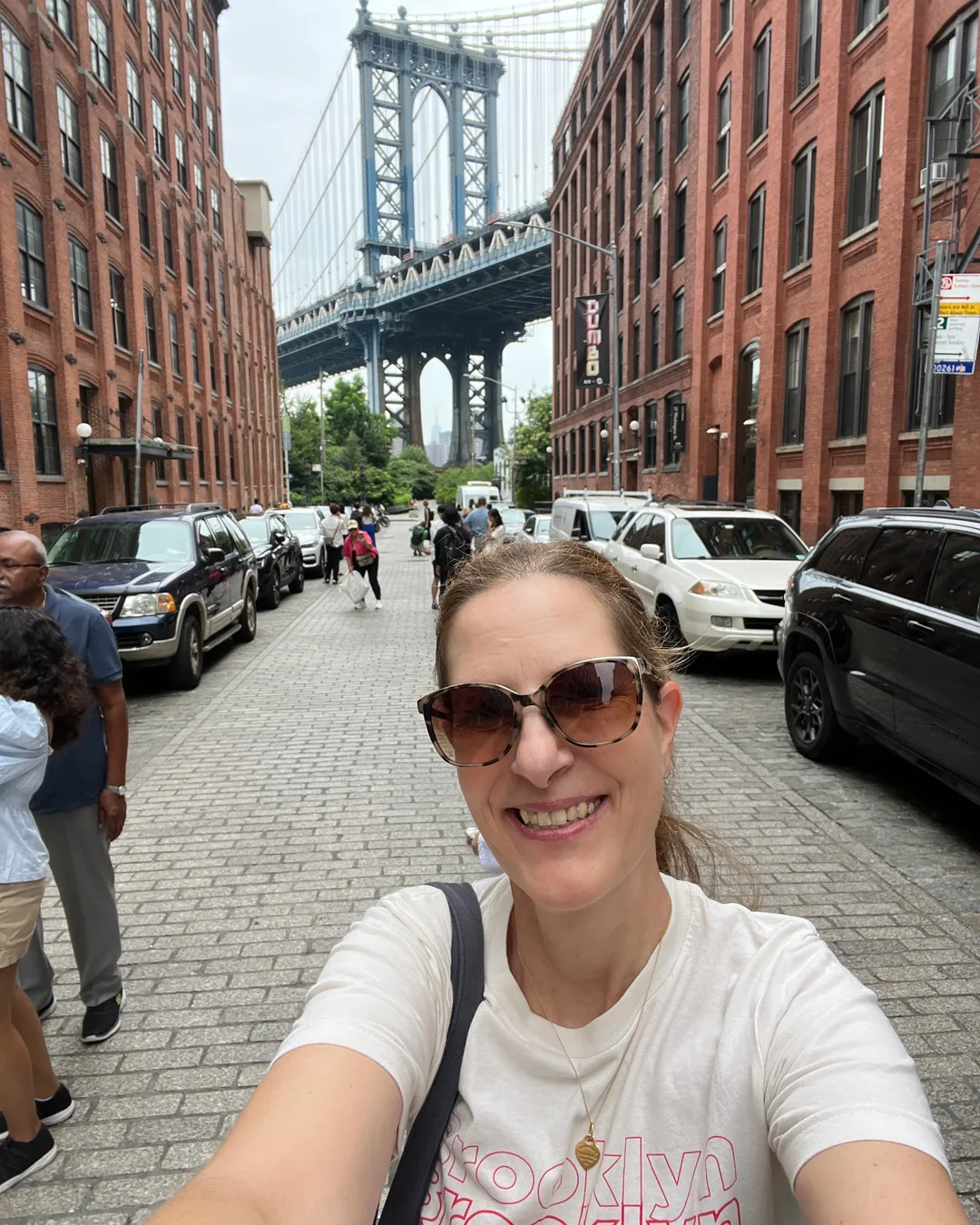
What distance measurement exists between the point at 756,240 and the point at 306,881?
23736mm

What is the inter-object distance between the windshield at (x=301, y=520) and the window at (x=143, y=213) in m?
11.1

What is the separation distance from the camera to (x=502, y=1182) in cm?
127

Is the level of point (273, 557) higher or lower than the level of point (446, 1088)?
lower

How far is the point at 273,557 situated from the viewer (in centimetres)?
1747

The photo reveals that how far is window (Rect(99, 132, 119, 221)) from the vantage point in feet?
81.6

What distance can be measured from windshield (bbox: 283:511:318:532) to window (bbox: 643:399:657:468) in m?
14.0

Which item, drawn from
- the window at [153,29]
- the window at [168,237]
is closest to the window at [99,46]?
the window at [153,29]

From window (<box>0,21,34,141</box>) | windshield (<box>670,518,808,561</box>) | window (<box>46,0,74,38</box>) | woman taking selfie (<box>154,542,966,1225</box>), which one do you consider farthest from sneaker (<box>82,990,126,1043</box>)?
window (<box>46,0,74,38</box>)

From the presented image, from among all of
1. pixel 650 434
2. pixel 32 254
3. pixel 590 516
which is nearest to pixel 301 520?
pixel 32 254

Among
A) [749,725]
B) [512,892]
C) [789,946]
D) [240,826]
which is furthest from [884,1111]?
[749,725]

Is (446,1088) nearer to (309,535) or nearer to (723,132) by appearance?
(309,535)

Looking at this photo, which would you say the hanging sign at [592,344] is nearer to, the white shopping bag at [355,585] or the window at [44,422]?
the window at [44,422]

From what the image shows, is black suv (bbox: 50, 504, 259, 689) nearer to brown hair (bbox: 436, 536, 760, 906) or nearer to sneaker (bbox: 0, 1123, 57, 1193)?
sneaker (bbox: 0, 1123, 57, 1193)

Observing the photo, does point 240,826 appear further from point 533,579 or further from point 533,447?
point 533,447
